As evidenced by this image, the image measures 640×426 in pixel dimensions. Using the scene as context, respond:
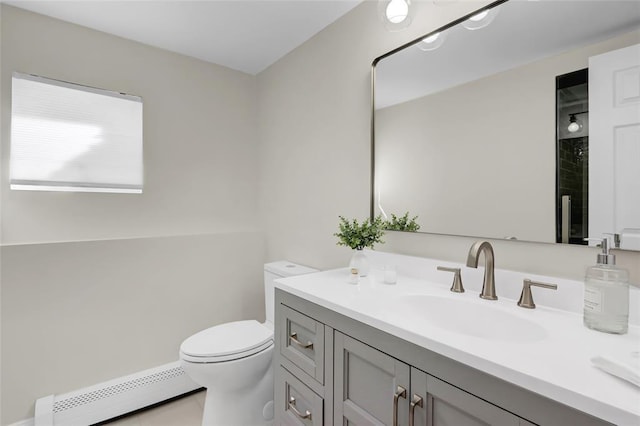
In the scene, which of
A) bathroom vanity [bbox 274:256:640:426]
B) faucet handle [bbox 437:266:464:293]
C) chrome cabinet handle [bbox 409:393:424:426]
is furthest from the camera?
faucet handle [bbox 437:266:464:293]

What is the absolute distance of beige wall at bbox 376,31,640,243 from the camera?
1.11 meters

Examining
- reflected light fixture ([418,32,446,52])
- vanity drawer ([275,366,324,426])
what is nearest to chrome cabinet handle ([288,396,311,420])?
vanity drawer ([275,366,324,426])

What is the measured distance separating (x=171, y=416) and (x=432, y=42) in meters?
2.55

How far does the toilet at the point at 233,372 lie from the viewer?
161cm

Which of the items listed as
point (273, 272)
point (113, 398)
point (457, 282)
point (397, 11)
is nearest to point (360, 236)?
point (457, 282)

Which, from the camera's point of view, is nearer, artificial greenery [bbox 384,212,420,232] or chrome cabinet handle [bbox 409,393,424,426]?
chrome cabinet handle [bbox 409,393,424,426]

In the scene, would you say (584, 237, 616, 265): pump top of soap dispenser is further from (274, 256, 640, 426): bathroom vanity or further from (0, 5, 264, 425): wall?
(0, 5, 264, 425): wall

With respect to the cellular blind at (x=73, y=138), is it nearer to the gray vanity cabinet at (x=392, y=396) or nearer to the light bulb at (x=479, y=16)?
the gray vanity cabinet at (x=392, y=396)

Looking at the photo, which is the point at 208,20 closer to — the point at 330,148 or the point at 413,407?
the point at 330,148

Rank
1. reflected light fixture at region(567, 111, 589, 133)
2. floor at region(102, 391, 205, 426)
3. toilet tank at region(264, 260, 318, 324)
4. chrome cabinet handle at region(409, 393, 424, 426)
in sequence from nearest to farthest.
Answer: chrome cabinet handle at region(409, 393, 424, 426)
reflected light fixture at region(567, 111, 589, 133)
floor at region(102, 391, 205, 426)
toilet tank at region(264, 260, 318, 324)

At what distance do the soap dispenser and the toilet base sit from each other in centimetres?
156

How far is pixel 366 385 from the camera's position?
0.98 metres

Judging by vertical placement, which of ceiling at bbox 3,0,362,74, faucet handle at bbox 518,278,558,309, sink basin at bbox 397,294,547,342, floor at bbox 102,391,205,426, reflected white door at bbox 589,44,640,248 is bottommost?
floor at bbox 102,391,205,426

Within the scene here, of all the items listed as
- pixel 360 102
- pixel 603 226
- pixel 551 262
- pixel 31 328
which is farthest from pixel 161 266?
pixel 603 226
